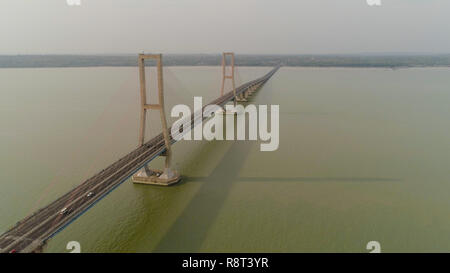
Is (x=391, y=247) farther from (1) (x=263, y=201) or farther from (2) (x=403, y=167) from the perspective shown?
(2) (x=403, y=167)

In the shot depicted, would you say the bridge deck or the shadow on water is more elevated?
the bridge deck

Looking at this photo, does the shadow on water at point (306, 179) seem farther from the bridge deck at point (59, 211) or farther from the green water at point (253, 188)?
the bridge deck at point (59, 211)

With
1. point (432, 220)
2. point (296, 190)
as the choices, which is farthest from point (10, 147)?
point (432, 220)

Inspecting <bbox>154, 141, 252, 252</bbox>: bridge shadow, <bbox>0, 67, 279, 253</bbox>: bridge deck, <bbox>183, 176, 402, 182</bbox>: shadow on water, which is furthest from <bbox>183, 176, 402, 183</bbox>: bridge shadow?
<bbox>0, 67, 279, 253</bbox>: bridge deck

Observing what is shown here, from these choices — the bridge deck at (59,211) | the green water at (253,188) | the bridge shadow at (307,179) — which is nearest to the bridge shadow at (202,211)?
the green water at (253,188)

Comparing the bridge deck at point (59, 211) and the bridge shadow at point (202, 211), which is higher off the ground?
the bridge deck at point (59, 211)

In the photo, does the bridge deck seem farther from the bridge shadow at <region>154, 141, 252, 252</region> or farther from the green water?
the bridge shadow at <region>154, 141, 252, 252</region>

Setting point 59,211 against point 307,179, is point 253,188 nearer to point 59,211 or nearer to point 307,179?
point 307,179
